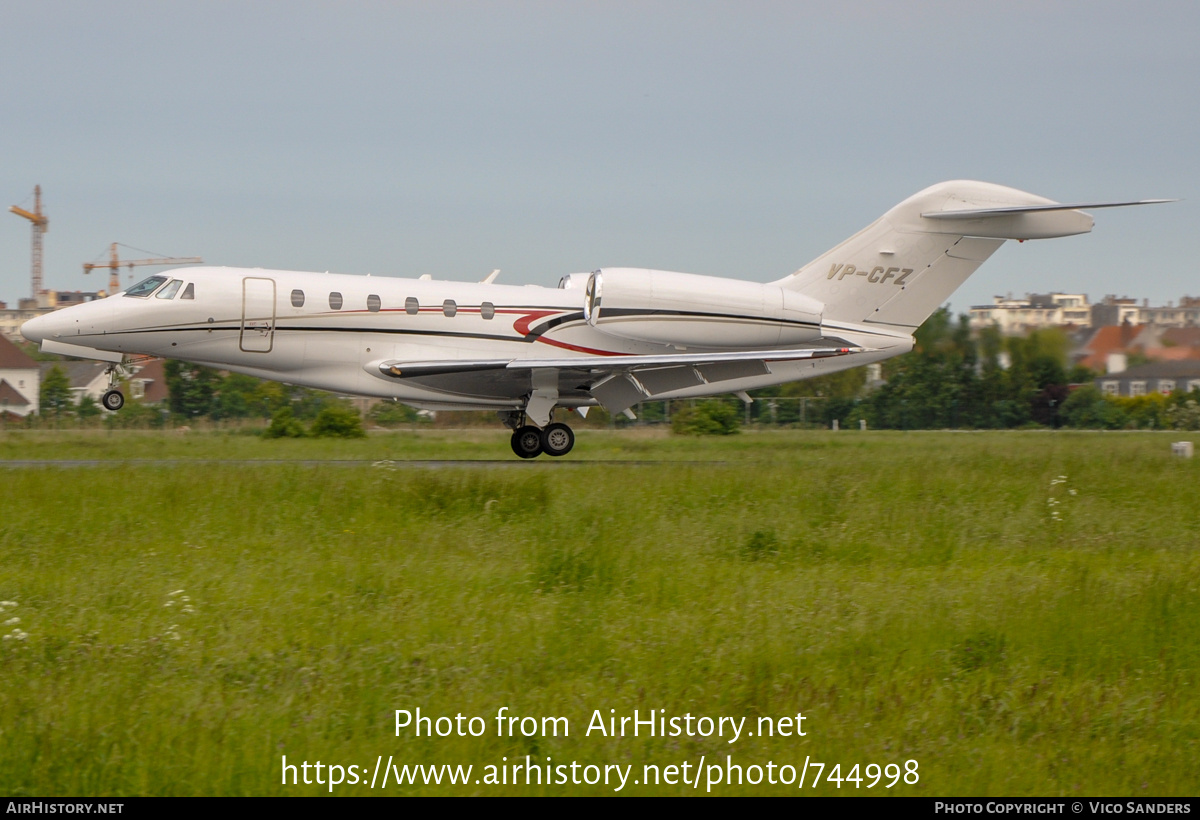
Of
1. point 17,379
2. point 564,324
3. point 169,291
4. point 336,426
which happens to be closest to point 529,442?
point 564,324

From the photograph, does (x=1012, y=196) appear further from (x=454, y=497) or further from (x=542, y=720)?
(x=542, y=720)

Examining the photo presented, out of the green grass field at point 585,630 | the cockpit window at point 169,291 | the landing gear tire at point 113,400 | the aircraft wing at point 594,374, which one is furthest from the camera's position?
the aircraft wing at point 594,374

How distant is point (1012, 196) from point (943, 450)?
582cm

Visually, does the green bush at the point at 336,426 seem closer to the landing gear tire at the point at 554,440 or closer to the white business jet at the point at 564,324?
the white business jet at the point at 564,324

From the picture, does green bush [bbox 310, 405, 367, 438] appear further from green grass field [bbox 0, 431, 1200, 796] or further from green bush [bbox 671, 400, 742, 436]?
green grass field [bbox 0, 431, 1200, 796]

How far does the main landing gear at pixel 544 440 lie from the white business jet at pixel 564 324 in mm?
26

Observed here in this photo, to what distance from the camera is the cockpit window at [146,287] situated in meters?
18.7

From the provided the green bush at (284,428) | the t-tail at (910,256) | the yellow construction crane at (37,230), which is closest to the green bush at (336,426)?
the green bush at (284,428)

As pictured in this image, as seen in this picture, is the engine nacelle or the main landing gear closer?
the engine nacelle

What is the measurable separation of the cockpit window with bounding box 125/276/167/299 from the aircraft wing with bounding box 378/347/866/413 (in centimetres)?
395

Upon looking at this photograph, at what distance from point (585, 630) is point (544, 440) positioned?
13.0 metres

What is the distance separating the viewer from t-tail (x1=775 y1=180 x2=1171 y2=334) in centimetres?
2116

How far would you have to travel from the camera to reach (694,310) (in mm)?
20062

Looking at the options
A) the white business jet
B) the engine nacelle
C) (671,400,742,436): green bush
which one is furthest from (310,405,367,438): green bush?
the engine nacelle
